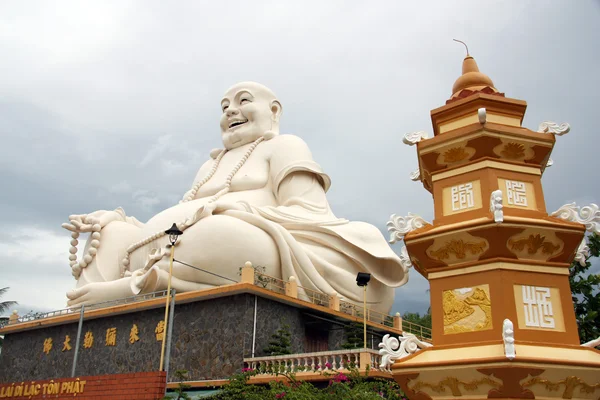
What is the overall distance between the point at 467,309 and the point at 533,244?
0.67m

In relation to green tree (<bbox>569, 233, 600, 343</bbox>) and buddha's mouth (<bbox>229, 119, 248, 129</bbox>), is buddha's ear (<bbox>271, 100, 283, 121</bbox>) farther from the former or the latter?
green tree (<bbox>569, 233, 600, 343</bbox>)

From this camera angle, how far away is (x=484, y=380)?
162 inches

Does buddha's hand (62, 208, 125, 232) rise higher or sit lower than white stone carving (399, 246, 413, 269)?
higher

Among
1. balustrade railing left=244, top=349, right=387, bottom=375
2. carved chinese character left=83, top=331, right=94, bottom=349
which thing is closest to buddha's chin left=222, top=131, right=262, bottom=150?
carved chinese character left=83, top=331, right=94, bottom=349

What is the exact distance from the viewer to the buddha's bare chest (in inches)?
597

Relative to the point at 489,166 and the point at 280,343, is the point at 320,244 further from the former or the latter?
the point at 489,166

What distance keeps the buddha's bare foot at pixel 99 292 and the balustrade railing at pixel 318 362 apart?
382 cm

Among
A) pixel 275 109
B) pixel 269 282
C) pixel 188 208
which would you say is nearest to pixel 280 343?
pixel 269 282

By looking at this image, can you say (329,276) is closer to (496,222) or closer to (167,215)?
(167,215)

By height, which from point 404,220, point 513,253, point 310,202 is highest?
point 310,202

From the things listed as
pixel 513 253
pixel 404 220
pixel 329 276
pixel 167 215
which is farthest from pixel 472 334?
pixel 167 215

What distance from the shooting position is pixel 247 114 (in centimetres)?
1664

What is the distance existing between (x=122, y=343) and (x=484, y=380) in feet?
32.0

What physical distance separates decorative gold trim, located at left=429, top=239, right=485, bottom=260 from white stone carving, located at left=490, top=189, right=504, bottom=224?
262 mm
